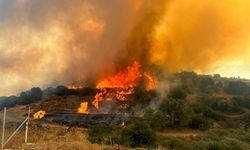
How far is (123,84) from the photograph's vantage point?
69.4 metres

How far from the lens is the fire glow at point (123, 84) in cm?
6388

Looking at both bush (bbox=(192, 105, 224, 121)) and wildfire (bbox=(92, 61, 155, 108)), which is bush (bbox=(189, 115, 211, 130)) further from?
wildfire (bbox=(92, 61, 155, 108))

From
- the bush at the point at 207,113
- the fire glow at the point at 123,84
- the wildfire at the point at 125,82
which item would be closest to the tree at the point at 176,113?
the bush at the point at 207,113

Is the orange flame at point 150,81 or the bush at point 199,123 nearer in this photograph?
the bush at point 199,123

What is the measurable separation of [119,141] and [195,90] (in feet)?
210

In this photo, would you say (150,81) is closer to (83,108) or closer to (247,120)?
(83,108)

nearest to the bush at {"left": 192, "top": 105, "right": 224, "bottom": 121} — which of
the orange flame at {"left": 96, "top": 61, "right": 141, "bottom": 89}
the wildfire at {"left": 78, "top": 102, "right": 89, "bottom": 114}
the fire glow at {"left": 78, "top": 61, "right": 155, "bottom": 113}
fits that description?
the fire glow at {"left": 78, "top": 61, "right": 155, "bottom": 113}

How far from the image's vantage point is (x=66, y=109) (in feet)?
202

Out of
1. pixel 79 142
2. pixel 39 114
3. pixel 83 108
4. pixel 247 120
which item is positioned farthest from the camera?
pixel 83 108

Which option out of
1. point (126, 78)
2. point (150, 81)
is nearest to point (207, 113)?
point (150, 81)

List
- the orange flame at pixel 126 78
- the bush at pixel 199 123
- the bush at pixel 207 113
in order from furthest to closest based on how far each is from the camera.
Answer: the orange flame at pixel 126 78 < the bush at pixel 207 113 < the bush at pixel 199 123

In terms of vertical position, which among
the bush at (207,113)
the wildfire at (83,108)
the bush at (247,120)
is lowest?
the bush at (247,120)

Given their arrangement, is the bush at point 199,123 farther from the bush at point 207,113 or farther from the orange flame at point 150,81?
the orange flame at point 150,81

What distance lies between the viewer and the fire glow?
6388 cm
